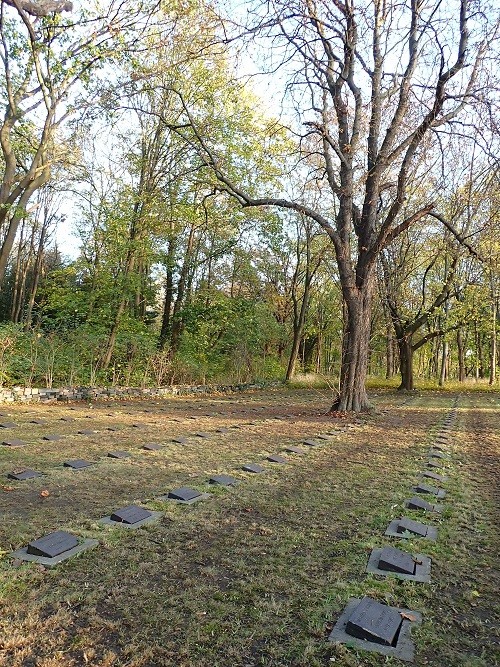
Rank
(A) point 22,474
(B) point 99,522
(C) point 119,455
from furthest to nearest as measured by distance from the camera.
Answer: (C) point 119,455
(A) point 22,474
(B) point 99,522

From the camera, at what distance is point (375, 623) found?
1.63m

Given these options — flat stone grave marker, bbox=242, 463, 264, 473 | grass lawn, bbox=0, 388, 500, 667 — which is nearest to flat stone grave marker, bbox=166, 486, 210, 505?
grass lawn, bbox=0, 388, 500, 667

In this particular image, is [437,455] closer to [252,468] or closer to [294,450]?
[294,450]

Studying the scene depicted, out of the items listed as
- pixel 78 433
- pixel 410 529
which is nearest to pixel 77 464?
pixel 78 433

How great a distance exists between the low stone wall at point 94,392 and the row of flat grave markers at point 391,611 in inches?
283

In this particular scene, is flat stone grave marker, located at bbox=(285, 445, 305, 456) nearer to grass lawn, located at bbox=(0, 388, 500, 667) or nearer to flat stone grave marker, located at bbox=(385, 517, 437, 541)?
grass lawn, located at bbox=(0, 388, 500, 667)

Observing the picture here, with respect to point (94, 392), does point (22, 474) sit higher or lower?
lower

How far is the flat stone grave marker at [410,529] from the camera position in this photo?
2616mm

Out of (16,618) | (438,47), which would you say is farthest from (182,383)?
(16,618)

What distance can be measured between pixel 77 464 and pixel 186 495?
1207 mm

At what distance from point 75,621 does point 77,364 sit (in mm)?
8630

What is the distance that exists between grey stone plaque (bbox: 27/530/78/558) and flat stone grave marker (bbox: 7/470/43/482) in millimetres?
1201

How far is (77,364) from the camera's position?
9.63m

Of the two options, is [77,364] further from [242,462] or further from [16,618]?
[16,618]
